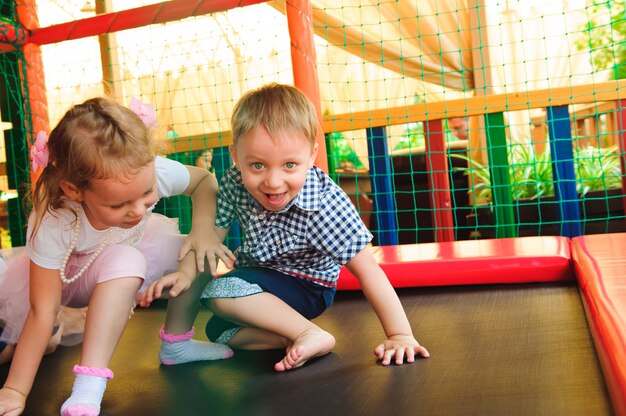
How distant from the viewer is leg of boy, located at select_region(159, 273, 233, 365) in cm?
115

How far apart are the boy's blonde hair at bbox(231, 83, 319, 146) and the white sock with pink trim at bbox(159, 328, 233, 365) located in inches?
13.9

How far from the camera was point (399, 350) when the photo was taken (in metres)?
1.02

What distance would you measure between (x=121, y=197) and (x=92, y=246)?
176 millimetres

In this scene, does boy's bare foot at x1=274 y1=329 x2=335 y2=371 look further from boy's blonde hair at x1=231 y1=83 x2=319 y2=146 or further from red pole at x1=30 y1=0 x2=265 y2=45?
red pole at x1=30 y1=0 x2=265 y2=45

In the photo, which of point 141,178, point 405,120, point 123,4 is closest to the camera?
point 141,178

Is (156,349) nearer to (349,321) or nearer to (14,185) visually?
(349,321)

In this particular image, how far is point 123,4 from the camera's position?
14.1 ft

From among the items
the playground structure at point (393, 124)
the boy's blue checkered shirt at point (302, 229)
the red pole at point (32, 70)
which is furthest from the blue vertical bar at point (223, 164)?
the boy's blue checkered shirt at point (302, 229)

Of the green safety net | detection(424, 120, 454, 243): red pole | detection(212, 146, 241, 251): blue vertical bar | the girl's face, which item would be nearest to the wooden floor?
the girl's face

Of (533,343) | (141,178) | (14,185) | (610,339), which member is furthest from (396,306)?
(14,185)

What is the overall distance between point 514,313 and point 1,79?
243 centimetres

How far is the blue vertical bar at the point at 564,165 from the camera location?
2318 mm

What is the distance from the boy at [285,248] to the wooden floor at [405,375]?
0.05 metres

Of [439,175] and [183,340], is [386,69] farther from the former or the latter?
[183,340]
